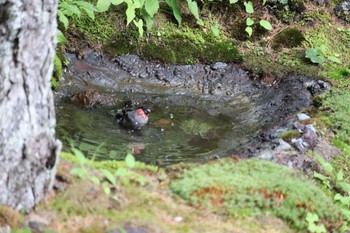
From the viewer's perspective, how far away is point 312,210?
405 centimetres

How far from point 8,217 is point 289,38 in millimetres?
6254

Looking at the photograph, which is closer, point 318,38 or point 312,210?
point 312,210

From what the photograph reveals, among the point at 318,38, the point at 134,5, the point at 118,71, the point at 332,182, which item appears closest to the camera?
the point at 332,182

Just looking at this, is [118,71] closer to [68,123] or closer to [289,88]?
[68,123]

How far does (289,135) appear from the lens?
5.67 metres

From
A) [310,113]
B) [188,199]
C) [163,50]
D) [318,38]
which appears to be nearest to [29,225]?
[188,199]

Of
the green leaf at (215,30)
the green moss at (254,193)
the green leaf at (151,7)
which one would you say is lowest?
the green leaf at (215,30)

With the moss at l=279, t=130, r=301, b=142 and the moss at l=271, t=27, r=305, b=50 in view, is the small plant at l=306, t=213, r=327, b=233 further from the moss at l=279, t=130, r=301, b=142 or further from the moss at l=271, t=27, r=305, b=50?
the moss at l=271, t=27, r=305, b=50

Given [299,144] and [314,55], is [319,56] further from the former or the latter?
[299,144]

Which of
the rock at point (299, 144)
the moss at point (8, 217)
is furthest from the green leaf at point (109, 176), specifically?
the rock at point (299, 144)

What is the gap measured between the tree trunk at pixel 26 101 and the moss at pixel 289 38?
5681mm

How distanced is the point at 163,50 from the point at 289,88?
6.45 feet

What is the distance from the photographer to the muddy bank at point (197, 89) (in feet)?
22.8

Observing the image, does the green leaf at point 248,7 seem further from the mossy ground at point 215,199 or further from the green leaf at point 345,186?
the green leaf at point 345,186
